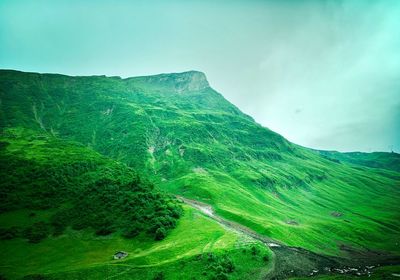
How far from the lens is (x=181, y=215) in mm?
132125

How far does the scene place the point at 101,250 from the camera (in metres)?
101

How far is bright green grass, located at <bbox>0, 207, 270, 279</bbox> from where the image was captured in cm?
8844

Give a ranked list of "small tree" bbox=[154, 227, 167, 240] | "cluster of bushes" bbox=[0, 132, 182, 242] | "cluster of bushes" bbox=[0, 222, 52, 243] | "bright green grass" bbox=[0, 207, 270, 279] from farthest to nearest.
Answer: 1. "cluster of bushes" bbox=[0, 132, 182, 242]
2. "small tree" bbox=[154, 227, 167, 240]
3. "cluster of bushes" bbox=[0, 222, 52, 243]
4. "bright green grass" bbox=[0, 207, 270, 279]

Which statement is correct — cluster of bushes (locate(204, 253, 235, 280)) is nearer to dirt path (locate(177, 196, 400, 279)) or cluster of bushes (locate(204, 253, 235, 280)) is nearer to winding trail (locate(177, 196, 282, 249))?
dirt path (locate(177, 196, 400, 279))

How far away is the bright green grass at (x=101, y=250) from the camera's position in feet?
290

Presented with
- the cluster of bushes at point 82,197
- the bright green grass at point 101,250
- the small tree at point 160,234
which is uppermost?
the cluster of bushes at point 82,197

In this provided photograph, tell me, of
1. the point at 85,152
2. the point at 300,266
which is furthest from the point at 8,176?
the point at 300,266

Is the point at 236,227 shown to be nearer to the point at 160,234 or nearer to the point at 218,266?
the point at 160,234

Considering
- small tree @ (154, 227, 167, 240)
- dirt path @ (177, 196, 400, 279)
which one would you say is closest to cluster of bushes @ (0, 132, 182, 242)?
small tree @ (154, 227, 167, 240)

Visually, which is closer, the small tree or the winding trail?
the small tree

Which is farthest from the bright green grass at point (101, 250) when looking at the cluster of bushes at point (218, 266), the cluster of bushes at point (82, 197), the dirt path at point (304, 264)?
the dirt path at point (304, 264)

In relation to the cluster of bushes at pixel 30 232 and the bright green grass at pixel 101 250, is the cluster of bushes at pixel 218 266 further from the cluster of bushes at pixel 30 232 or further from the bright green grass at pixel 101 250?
the cluster of bushes at pixel 30 232

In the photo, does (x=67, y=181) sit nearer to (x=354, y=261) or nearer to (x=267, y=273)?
(x=267, y=273)

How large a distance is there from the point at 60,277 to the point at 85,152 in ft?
418
